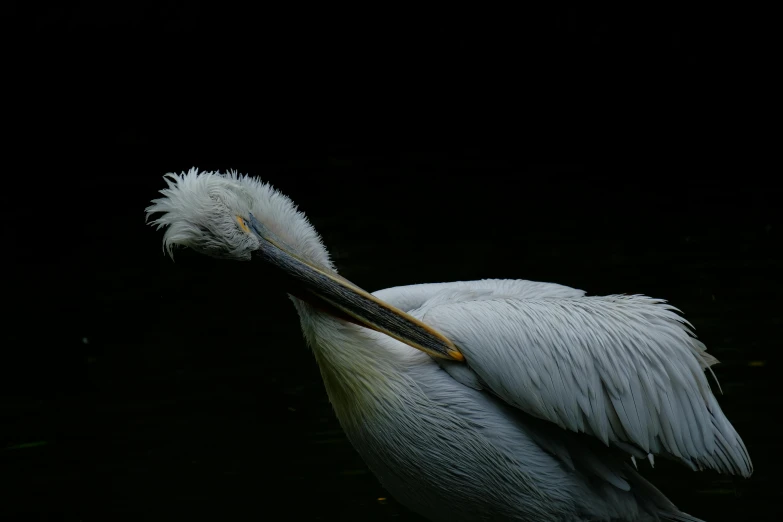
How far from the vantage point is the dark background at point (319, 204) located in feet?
16.9

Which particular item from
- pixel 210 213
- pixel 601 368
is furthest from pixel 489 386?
pixel 210 213

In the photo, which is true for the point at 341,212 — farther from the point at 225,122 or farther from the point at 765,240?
the point at 225,122

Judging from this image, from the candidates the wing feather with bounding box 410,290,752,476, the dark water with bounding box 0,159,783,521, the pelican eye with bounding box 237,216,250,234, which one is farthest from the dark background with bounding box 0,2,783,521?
the wing feather with bounding box 410,290,752,476

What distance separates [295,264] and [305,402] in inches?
93.2

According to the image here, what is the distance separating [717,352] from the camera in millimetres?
5918

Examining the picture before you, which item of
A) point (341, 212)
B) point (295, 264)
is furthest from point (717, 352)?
point (341, 212)

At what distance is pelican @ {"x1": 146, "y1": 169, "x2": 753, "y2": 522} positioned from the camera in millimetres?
3486

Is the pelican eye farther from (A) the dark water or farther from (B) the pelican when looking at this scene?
(A) the dark water

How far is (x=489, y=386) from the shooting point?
354cm

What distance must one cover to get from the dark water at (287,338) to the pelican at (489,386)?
22cm

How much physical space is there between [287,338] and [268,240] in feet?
10.5

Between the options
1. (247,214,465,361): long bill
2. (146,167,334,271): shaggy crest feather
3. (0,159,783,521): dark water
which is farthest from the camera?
(0,159,783,521): dark water

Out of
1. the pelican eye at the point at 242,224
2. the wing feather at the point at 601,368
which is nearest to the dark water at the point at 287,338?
the pelican eye at the point at 242,224

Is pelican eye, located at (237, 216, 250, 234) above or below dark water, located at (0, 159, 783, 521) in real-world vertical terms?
above
